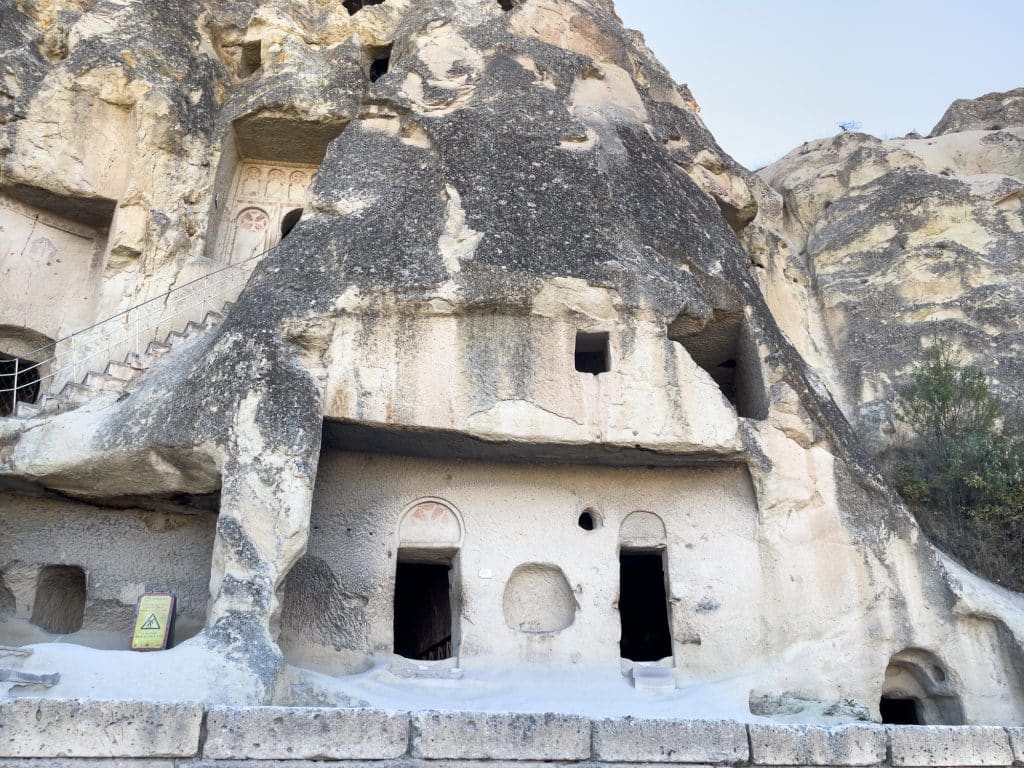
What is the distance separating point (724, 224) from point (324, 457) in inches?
207

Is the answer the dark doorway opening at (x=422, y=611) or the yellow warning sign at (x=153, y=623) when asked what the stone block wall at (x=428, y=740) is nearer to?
the yellow warning sign at (x=153, y=623)

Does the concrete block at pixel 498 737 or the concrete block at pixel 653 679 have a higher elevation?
the concrete block at pixel 653 679

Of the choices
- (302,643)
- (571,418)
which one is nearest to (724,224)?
(571,418)

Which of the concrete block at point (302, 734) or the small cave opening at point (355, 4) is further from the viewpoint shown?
the small cave opening at point (355, 4)

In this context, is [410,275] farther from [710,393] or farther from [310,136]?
[310,136]

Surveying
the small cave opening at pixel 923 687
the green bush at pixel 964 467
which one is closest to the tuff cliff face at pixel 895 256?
the green bush at pixel 964 467

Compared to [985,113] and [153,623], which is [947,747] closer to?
[153,623]

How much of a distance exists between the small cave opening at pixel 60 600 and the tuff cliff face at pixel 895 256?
377 inches

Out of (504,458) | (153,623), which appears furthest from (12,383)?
(504,458)

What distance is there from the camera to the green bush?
9.69 m

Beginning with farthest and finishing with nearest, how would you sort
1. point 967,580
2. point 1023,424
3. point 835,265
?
point 835,265 < point 1023,424 < point 967,580

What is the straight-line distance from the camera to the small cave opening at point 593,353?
8820 mm

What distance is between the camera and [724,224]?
1073 cm

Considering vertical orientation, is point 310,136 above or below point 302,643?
above
